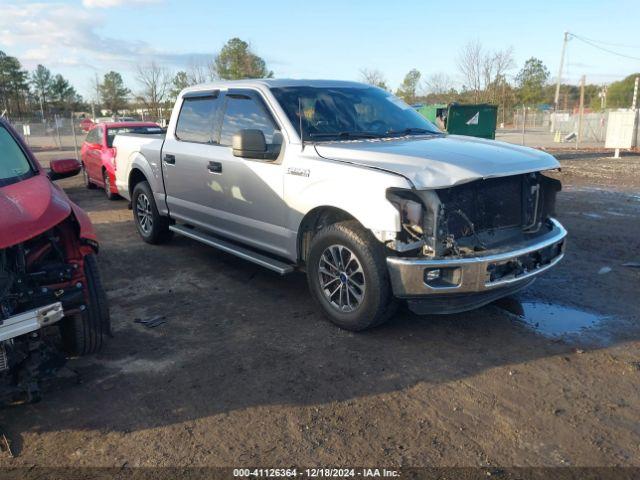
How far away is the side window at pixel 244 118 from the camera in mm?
4863

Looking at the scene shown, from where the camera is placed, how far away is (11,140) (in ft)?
14.2

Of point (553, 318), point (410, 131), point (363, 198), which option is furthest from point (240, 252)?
point (553, 318)

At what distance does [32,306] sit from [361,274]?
226 cm

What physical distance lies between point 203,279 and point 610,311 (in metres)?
4.08

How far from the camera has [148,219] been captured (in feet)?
23.5

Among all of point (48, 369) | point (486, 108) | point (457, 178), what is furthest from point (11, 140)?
point (486, 108)

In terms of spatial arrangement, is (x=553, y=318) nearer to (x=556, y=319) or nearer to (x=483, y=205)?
(x=556, y=319)

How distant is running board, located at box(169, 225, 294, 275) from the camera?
4.71 meters

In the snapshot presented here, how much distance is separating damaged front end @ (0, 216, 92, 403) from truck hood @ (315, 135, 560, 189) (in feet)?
7.16

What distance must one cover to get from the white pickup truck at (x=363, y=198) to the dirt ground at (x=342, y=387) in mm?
407

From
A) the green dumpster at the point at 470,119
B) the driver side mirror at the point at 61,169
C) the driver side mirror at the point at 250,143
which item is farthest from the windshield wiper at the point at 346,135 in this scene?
the green dumpster at the point at 470,119

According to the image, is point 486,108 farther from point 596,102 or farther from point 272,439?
point 596,102

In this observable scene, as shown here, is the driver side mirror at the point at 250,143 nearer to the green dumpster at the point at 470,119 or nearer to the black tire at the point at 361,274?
the black tire at the point at 361,274

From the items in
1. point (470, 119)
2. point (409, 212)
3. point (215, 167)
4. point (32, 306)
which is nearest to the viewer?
point (32, 306)
